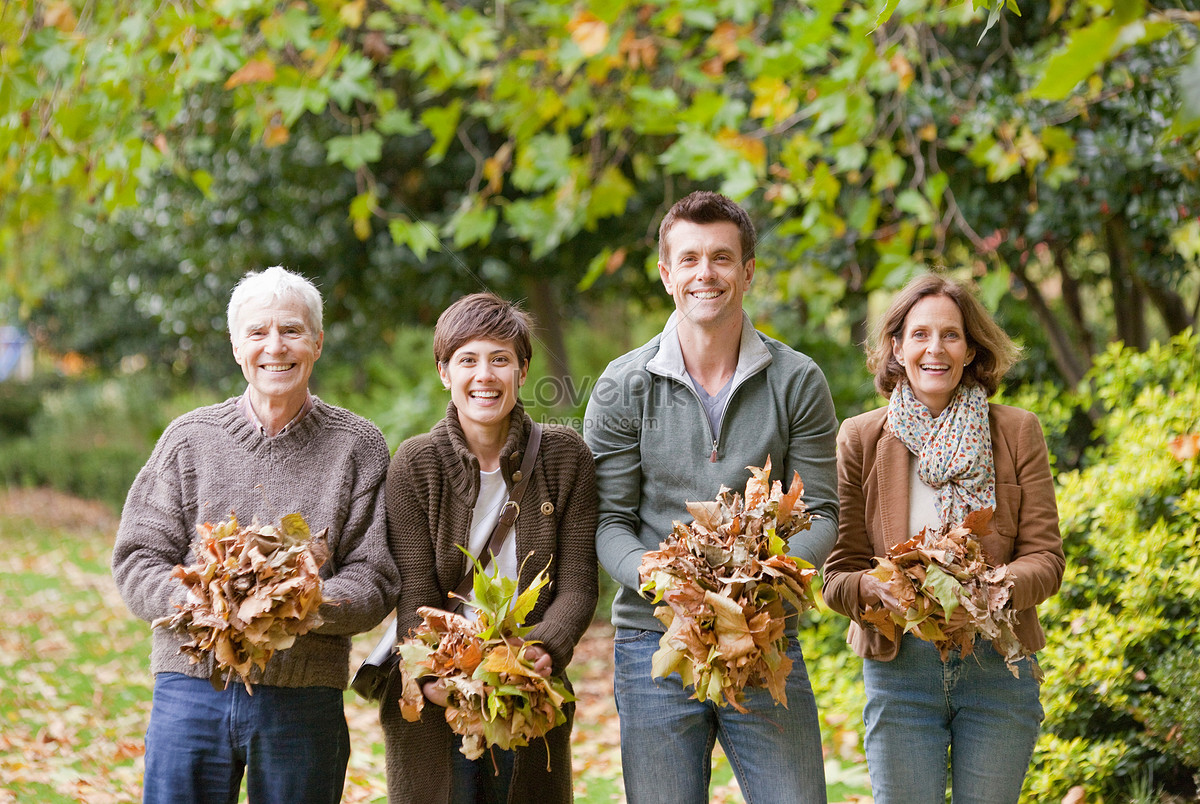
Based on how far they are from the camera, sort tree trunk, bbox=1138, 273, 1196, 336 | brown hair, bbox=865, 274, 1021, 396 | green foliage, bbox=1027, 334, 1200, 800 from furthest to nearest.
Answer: tree trunk, bbox=1138, 273, 1196, 336 < green foliage, bbox=1027, 334, 1200, 800 < brown hair, bbox=865, 274, 1021, 396

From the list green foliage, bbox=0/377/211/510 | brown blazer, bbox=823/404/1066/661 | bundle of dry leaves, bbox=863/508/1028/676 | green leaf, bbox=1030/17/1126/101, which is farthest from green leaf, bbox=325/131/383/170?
green foliage, bbox=0/377/211/510

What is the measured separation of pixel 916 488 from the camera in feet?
9.01

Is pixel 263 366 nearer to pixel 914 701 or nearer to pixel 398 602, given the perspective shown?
pixel 398 602

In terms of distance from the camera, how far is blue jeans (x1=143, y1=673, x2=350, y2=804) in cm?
254

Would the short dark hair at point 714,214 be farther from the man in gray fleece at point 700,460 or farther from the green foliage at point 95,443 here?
the green foliage at point 95,443

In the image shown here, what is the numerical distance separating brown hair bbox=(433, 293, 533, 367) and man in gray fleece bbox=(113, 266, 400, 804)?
37cm

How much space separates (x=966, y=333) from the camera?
2773mm

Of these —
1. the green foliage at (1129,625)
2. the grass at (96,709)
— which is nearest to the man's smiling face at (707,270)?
the green foliage at (1129,625)

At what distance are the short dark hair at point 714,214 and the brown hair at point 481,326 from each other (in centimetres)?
45

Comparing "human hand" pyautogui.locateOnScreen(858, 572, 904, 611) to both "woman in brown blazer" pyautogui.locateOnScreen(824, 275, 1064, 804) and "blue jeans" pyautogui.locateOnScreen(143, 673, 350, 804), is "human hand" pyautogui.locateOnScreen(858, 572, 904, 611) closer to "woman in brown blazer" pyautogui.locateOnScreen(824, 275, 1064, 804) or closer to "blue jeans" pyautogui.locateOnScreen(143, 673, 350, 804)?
"woman in brown blazer" pyautogui.locateOnScreen(824, 275, 1064, 804)

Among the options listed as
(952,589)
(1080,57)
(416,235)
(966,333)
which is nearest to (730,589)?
(952,589)

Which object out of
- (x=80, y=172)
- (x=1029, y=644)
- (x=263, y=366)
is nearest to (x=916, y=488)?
(x=1029, y=644)

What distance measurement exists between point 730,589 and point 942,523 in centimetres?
73

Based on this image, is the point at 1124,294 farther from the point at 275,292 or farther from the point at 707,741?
the point at 275,292
